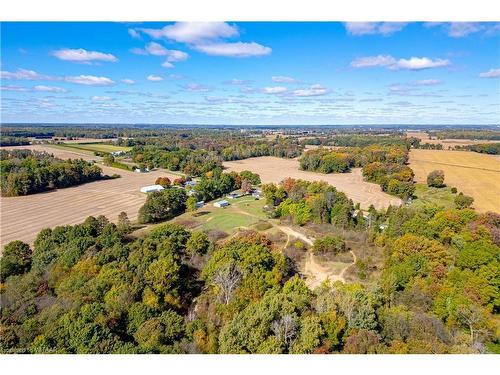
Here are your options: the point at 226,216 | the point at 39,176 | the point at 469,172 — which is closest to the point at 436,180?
the point at 469,172

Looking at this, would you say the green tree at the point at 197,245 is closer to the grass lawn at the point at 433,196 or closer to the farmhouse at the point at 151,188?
the farmhouse at the point at 151,188

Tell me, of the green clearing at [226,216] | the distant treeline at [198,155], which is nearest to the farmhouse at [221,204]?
the green clearing at [226,216]

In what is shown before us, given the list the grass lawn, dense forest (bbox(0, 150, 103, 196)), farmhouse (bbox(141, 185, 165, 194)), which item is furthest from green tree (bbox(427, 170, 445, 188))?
dense forest (bbox(0, 150, 103, 196))

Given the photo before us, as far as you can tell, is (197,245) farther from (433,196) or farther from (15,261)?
(433,196)

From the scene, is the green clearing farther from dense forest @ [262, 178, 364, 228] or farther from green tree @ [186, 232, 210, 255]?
green tree @ [186, 232, 210, 255]

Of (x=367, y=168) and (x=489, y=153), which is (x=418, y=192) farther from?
(x=489, y=153)

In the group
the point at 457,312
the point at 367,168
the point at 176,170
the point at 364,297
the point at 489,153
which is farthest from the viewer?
the point at 489,153

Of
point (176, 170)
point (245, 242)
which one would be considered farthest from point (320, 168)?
point (245, 242)

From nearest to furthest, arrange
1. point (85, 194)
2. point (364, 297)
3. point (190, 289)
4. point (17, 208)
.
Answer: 1. point (364, 297)
2. point (190, 289)
3. point (17, 208)
4. point (85, 194)
